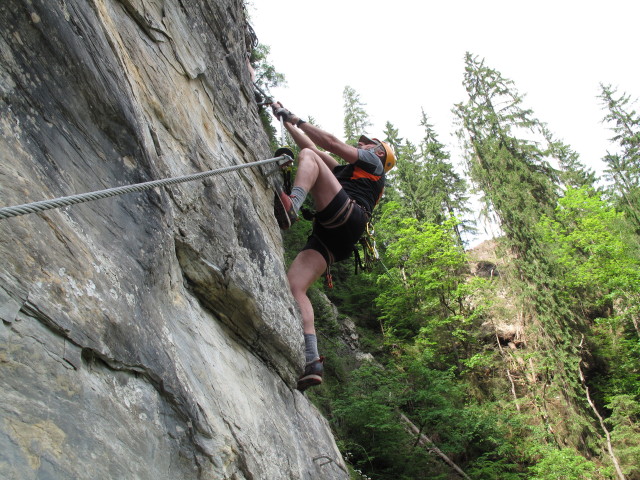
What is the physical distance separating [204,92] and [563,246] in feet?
55.9

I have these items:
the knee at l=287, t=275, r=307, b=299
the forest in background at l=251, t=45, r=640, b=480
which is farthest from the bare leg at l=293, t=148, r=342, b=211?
the forest in background at l=251, t=45, r=640, b=480

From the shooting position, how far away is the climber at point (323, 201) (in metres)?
4.14

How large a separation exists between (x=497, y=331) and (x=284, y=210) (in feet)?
51.0

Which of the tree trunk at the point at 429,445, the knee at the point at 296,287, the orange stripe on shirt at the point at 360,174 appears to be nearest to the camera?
the knee at the point at 296,287

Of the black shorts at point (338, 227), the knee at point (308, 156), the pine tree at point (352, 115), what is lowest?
the black shorts at point (338, 227)

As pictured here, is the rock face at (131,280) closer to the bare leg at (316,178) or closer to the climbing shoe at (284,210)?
the climbing shoe at (284,210)

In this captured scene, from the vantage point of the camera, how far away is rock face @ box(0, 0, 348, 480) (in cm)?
168

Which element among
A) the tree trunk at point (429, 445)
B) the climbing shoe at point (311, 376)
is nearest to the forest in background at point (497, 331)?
the tree trunk at point (429, 445)

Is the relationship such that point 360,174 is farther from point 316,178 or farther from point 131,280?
point 131,280

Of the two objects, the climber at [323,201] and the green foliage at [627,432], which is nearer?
the climber at [323,201]

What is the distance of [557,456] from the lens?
9938mm

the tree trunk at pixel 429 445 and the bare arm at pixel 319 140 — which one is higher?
the bare arm at pixel 319 140

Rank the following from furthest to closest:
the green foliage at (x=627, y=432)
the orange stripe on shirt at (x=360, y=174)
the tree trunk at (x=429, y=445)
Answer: the green foliage at (x=627, y=432) < the tree trunk at (x=429, y=445) < the orange stripe on shirt at (x=360, y=174)

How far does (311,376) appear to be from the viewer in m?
4.04
